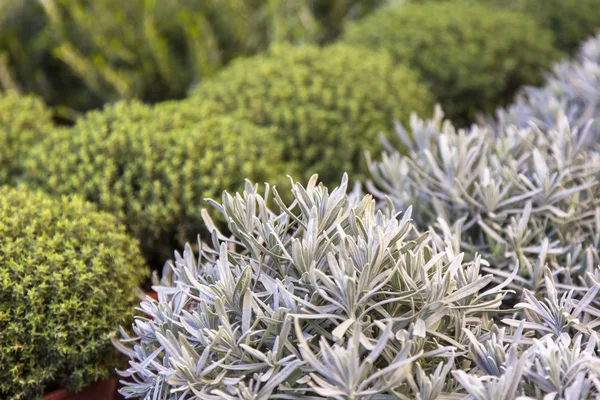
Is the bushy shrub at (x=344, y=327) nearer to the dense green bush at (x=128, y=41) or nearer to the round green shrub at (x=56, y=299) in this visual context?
the round green shrub at (x=56, y=299)

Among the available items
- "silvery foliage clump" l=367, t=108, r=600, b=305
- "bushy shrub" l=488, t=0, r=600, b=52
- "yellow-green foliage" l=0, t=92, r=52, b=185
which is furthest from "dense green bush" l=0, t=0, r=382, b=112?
"silvery foliage clump" l=367, t=108, r=600, b=305

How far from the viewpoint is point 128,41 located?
4.35 metres

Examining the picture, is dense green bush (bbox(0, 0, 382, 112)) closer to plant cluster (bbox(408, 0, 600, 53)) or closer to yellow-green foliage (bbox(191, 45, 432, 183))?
yellow-green foliage (bbox(191, 45, 432, 183))

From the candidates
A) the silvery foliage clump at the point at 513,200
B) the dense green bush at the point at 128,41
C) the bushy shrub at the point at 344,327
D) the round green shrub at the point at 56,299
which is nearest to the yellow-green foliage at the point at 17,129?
Answer: the dense green bush at the point at 128,41

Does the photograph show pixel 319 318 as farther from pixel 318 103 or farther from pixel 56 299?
pixel 318 103

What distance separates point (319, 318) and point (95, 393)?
989 mm

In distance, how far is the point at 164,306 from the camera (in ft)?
5.01

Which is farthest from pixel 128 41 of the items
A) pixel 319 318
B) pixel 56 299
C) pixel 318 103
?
pixel 319 318

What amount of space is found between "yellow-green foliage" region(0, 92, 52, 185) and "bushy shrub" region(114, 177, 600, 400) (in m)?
1.76

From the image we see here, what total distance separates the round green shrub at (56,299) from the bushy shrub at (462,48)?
2739mm

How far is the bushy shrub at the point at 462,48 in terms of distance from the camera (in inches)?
161

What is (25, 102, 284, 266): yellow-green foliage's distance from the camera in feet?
8.14

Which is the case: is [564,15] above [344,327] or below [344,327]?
below

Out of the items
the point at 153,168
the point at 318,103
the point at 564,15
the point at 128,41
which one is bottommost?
the point at 564,15
